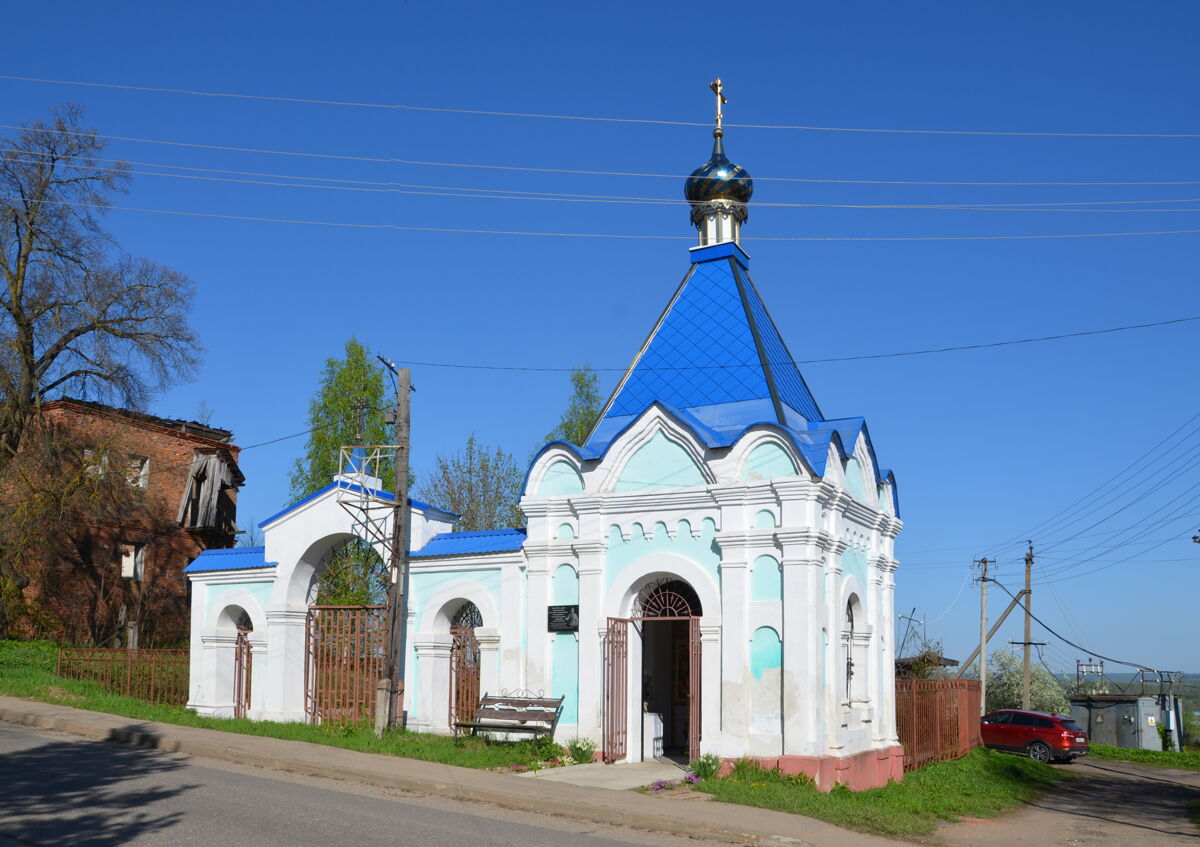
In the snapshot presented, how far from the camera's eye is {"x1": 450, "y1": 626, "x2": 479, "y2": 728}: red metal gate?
16.5 m

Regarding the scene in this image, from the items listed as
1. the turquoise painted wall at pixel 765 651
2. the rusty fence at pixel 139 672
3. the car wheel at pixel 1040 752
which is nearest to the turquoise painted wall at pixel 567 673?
the turquoise painted wall at pixel 765 651

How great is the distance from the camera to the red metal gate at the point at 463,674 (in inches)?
648

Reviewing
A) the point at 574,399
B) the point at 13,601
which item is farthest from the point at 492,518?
the point at 13,601

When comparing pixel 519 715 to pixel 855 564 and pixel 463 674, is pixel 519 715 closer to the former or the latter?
pixel 463 674

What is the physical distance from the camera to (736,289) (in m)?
16.8

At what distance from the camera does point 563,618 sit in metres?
15.2

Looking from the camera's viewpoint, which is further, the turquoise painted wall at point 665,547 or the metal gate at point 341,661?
the metal gate at point 341,661

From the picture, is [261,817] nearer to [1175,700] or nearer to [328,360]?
[328,360]

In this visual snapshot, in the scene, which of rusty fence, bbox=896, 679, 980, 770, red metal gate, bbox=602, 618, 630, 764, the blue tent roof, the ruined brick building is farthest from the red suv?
the ruined brick building

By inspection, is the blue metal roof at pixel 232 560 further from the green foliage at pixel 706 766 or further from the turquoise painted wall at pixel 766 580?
the turquoise painted wall at pixel 766 580

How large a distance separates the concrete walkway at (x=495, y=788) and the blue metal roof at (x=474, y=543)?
3.42m

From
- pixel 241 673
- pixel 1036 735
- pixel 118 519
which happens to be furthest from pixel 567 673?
pixel 118 519

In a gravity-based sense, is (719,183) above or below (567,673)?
above

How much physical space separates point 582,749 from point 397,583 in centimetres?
367
